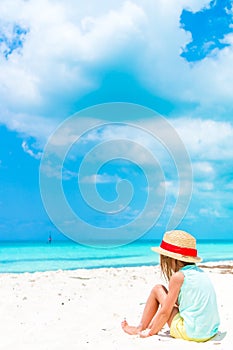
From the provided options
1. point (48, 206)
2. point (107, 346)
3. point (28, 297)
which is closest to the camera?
point (107, 346)

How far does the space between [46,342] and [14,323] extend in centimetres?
110

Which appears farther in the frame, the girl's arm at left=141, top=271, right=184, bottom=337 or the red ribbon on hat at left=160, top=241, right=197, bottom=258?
the red ribbon on hat at left=160, top=241, right=197, bottom=258

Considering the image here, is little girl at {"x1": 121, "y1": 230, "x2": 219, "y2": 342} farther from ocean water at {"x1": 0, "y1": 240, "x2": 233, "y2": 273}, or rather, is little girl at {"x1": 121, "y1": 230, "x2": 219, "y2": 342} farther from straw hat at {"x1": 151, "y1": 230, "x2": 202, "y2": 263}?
ocean water at {"x1": 0, "y1": 240, "x2": 233, "y2": 273}

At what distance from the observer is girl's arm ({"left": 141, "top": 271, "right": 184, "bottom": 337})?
14.3 feet

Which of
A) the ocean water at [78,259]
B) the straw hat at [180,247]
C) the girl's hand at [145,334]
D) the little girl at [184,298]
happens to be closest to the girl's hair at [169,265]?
the little girl at [184,298]

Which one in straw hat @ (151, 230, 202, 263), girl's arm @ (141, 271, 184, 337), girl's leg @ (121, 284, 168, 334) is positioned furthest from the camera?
girl's leg @ (121, 284, 168, 334)

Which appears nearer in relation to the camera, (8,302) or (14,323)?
(14,323)

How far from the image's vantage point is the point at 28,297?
7273 millimetres

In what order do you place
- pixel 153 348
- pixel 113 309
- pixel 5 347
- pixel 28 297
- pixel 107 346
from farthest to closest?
pixel 28 297 < pixel 113 309 < pixel 5 347 < pixel 107 346 < pixel 153 348

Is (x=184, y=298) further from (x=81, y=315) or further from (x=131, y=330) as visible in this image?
(x=81, y=315)

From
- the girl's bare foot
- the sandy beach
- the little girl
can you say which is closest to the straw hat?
the little girl

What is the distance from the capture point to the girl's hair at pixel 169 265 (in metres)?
4.58

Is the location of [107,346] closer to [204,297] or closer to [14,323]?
[204,297]

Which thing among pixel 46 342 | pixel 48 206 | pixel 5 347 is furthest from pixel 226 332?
pixel 48 206
